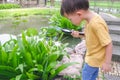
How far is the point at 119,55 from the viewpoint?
12.6 ft

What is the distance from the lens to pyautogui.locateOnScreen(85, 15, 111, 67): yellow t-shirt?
6.28 feet

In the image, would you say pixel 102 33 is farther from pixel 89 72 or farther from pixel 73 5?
pixel 89 72

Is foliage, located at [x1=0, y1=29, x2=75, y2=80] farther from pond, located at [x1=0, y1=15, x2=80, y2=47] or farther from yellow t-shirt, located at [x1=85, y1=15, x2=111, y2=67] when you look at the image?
pond, located at [x1=0, y1=15, x2=80, y2=47]

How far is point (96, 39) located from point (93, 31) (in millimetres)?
88

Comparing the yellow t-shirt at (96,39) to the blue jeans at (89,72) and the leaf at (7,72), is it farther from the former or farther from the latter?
the leaf at (7,72)

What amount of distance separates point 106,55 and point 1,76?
129cm

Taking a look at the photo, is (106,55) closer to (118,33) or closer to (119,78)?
(119,78)

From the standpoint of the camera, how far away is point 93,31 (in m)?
1.98

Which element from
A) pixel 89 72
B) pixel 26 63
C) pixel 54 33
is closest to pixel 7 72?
pixel 26 63

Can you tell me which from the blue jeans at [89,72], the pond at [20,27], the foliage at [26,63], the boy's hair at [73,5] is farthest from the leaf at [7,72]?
the pond at [20,27]

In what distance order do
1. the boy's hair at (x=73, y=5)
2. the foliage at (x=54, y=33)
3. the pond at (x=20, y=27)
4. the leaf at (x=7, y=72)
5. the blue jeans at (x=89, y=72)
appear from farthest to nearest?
the pond at (x=20, y=27) → the foliage at (x=54, y=33) → the leaf at (x=7, y=72) → the blue jeans at (x=89, y=72) → the boy's hair at (x=73, y=5)

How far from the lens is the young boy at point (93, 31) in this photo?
1911mm

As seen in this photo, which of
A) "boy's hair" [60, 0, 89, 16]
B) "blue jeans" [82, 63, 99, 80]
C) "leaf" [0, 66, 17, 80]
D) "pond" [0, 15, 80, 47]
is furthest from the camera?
"pond" [0, 15, 80, 47]

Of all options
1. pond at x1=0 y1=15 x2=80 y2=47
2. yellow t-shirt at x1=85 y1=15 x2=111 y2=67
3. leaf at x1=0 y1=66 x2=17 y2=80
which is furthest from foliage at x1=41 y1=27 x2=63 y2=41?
yellow t-shirt at x1=85 y1=15 x2=111 y2=67
